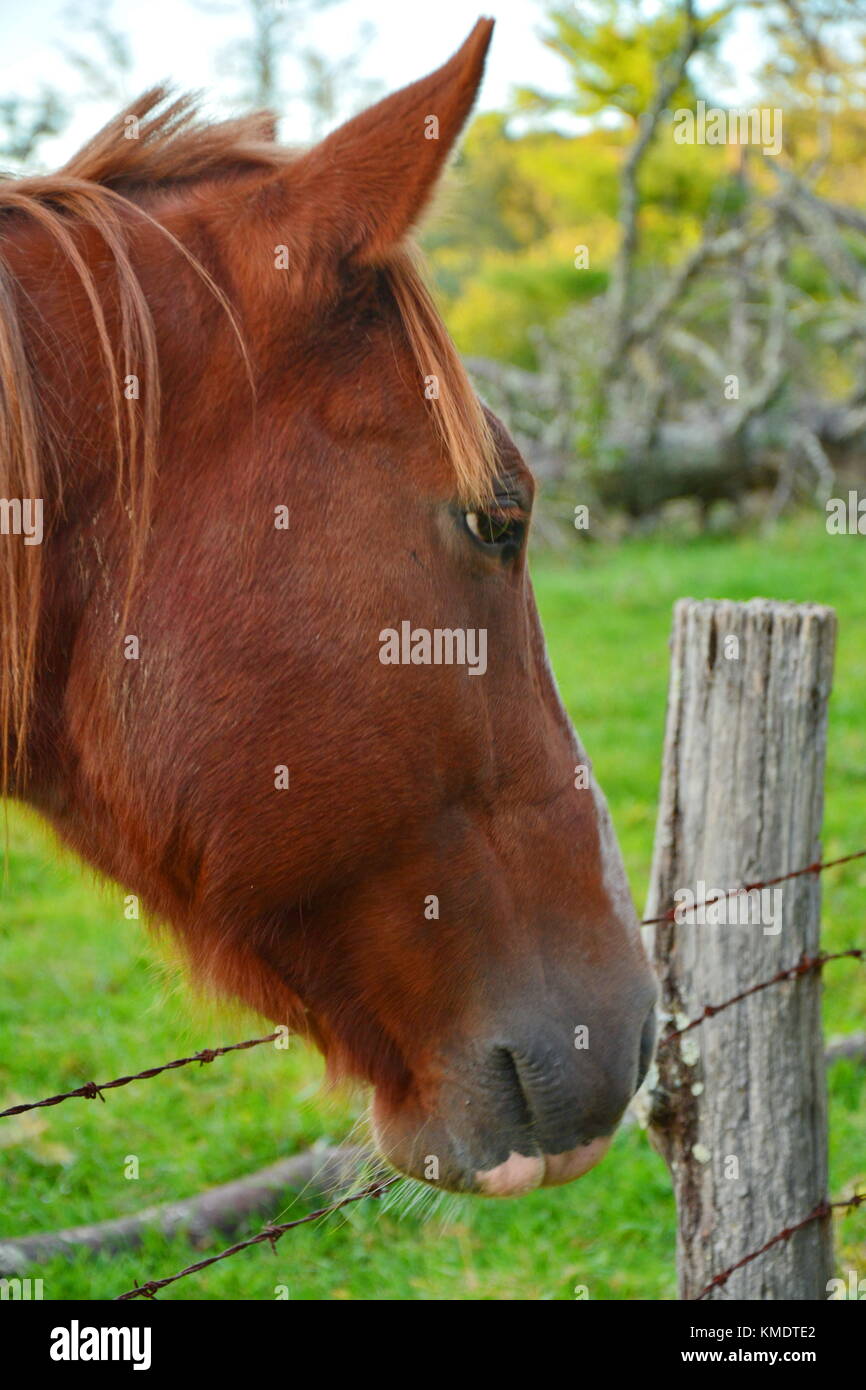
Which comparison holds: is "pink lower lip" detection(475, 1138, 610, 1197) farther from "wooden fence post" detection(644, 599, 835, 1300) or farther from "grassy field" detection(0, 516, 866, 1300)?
"wooden fence post" detection(644, 599, 835, 1300)

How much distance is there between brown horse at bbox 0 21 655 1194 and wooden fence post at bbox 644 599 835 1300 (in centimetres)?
63

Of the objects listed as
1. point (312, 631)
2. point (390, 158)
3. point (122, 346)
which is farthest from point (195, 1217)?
point (390, 158)

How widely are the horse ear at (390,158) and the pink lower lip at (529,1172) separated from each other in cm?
133

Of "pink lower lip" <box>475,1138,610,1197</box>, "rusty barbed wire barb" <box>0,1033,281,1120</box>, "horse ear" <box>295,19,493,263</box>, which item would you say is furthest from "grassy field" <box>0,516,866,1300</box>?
"horse ear" <box>295,19,493,263</box>

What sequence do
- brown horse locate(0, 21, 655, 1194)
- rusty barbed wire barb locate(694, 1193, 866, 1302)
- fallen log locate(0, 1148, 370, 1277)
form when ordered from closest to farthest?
brown horse locate(0, 21, 655, 1194)
rusty barbed wire barb locate(694, 1193, 866, 1302)
fallen log locate(0, 1148, 370, 1277)

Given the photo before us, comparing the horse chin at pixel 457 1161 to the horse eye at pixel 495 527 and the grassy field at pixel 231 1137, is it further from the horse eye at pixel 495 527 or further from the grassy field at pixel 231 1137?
A: the horse eye at pixel 495 527

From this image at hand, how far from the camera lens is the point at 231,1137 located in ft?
12.1

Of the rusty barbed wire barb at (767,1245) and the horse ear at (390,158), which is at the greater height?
the horse ear at (390,158)

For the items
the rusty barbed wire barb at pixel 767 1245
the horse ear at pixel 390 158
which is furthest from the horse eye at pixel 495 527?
the rusty barbed wire barb at pixel 767 1245

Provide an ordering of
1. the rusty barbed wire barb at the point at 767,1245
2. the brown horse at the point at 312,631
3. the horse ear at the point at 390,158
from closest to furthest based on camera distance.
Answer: the horse ear at the point at 390,158, the brown horse at the point at 312,631, the rusty barbed wire barb at the point at 767,1245

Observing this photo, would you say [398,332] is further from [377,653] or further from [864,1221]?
[864,1221]

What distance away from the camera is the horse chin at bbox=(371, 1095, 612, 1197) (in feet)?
5.68

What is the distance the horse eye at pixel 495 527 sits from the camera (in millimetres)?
1695
